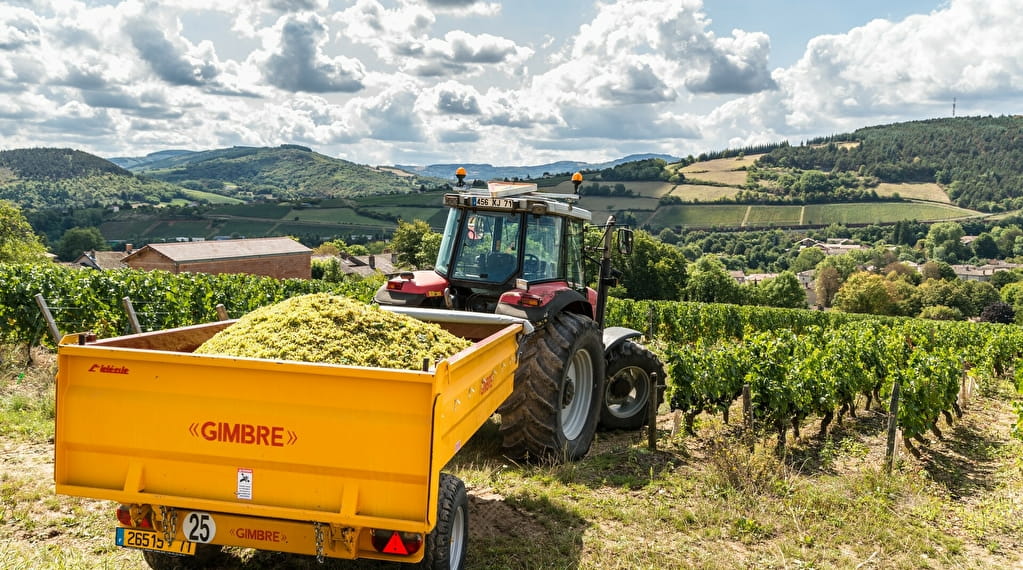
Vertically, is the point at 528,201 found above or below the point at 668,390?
above

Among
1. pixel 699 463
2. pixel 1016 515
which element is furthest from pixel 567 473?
pixel 1016 515

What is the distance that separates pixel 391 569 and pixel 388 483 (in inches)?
54.3

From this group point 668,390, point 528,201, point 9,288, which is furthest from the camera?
point 9,288

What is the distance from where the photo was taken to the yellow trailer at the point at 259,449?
376 centimetres

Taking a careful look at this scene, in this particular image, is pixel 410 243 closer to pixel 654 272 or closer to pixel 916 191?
pixel 654 272

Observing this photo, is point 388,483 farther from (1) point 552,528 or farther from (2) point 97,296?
(2) point 97,296

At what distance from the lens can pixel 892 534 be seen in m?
6.02

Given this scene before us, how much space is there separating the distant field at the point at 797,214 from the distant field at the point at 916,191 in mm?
5946

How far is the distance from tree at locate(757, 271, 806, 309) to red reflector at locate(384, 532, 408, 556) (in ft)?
243

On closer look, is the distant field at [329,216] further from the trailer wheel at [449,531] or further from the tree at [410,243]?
the trailer wheel at [449,531]

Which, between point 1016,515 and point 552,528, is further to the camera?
point 1016,515

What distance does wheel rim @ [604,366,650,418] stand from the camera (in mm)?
9273

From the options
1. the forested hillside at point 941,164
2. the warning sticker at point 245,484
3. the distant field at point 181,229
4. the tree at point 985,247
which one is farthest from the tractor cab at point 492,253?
the forested hillside at point 941,164

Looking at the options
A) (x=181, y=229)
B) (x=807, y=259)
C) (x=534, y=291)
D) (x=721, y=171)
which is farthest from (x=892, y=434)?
(x=721, y=171)
